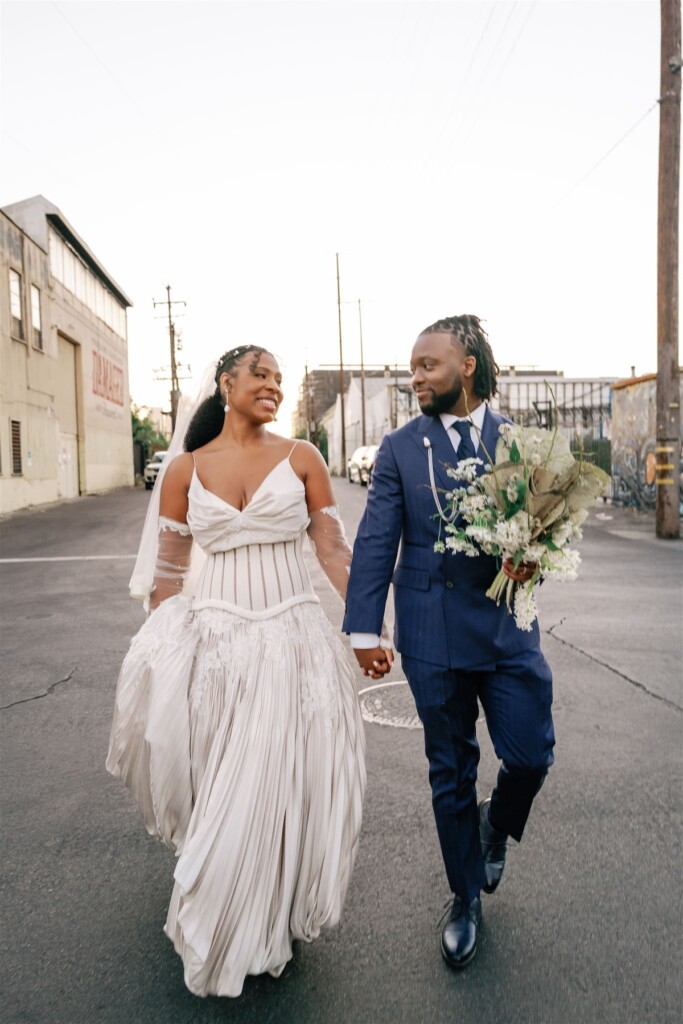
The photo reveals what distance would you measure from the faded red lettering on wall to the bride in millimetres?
38765

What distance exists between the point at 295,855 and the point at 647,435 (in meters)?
Answer: 18.4

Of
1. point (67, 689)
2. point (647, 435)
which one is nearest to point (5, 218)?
point (647, 435)

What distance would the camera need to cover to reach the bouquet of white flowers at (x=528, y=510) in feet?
8.60

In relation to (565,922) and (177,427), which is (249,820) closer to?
(565,922)

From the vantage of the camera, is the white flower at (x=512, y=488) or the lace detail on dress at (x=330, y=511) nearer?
the white flower at (x=512, y=488)

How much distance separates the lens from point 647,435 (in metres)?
19.5

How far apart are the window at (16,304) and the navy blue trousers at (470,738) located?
26714mm

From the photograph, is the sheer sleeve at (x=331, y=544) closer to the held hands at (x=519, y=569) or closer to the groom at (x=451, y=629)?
the groom at (x=451, y=629)

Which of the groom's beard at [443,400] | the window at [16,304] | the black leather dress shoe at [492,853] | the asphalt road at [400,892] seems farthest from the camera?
the window at [16,304]

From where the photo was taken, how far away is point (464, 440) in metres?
2.99

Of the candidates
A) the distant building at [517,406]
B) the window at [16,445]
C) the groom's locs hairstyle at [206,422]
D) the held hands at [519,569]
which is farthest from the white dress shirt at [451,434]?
the window at [16,445]

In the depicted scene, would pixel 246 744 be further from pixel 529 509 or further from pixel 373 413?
pixel 373 413

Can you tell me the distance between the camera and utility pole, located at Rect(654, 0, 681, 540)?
13742 millimetres

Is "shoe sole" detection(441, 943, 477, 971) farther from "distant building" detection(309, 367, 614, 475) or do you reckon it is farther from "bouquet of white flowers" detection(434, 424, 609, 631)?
"distant building" detection(309, 367, 614, 475)
